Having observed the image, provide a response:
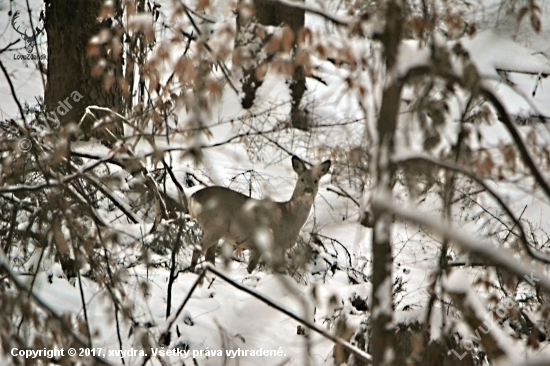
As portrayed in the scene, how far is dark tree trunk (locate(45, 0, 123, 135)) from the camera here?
7.70 m

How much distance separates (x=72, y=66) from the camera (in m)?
8.01

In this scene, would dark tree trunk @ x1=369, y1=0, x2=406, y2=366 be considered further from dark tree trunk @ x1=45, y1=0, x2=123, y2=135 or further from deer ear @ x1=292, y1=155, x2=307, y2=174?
dark tree trunk @ x1=45, y1=0, x2=123, y2=135

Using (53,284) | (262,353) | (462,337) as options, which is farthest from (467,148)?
(53,284)

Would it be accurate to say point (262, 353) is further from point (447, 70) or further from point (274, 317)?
point (447, 70)

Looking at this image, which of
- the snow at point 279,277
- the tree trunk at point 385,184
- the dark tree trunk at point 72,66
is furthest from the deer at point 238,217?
the tree trunk at point 385,184

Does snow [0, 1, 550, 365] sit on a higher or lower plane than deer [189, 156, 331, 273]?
lower

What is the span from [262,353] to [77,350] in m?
2.80

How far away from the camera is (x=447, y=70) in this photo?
230cm

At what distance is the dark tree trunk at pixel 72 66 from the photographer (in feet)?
25.3

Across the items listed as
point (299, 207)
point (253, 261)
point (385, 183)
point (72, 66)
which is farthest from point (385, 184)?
point (72, 66)

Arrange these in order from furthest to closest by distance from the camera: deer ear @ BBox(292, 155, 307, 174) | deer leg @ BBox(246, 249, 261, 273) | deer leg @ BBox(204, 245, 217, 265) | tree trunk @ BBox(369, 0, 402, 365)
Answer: deer ear @ BBox(292, 155, 307, 174) < deer leg @ BBox(204, 245, 217, 265) < deer leg @ BBox(246, 249, 261, 273) < tree trunk @ BBox(369, 0, 402, 365)

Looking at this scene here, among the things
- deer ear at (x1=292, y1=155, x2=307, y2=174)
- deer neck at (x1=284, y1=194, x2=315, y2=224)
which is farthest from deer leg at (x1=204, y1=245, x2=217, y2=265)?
deer ear at (x1=292, y1=155, x2=307, y2=174)

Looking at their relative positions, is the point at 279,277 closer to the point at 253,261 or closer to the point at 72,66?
the point at 253,261

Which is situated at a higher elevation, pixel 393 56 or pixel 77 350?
pixel 393 56
